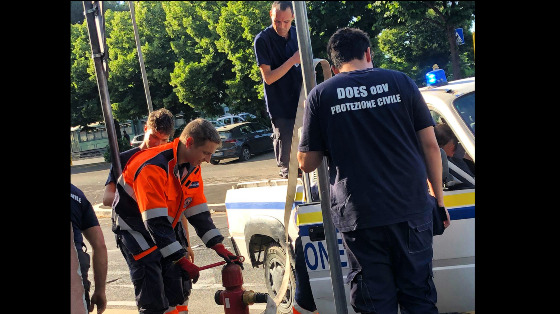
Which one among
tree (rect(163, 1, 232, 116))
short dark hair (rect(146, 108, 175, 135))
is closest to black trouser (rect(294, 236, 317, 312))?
short dark hair (rect(146, 108, 175, 135))

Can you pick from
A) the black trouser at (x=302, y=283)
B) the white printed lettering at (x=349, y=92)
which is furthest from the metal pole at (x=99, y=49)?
the white printed lettering at (x=349, y=92)

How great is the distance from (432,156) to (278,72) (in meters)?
1.78

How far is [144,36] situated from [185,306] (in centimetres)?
3325

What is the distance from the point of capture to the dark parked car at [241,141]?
82.5 feet

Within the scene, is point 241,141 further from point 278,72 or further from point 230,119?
point 278,72

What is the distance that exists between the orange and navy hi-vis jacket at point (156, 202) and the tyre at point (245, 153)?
21.2 m

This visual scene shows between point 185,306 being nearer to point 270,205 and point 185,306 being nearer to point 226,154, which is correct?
point 270,205

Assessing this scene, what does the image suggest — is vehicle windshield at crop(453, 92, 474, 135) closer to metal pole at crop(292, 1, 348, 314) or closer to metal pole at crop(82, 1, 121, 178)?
metal pole at crop(292, 1, 348, 314)

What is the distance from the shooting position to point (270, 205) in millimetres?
4941

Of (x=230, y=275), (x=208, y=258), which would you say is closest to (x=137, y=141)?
(x=208, y=258)

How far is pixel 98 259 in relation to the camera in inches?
142
